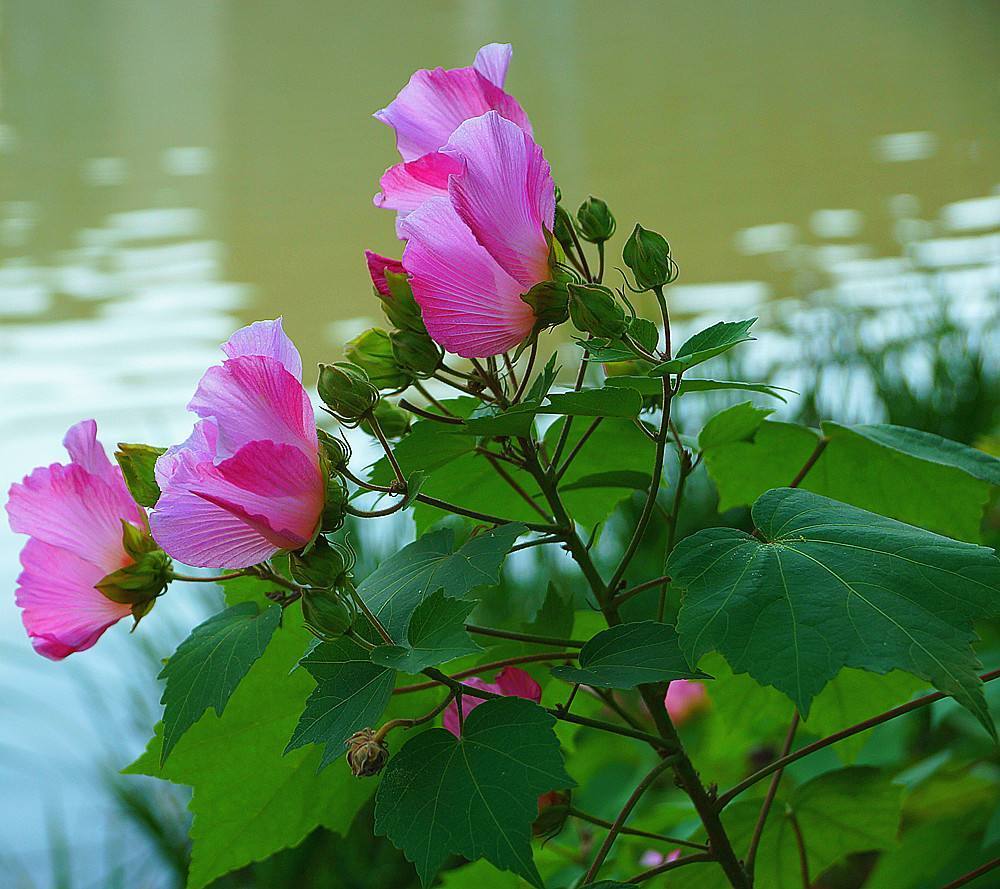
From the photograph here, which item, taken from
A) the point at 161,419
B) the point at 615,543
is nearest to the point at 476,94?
the point at 615,543

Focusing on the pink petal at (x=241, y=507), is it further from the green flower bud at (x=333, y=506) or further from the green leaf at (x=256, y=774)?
the green leaf at (x=256, y=774)

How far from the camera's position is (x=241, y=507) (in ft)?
1.07

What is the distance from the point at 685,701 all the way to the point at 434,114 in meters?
0.92

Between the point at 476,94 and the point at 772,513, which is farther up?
the point at 476,94

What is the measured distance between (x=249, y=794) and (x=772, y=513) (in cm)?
26

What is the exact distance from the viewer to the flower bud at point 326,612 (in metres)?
0.33

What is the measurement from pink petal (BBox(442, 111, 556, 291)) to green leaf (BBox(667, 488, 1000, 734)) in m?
0.10

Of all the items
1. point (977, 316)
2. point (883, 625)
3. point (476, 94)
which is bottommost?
point (977, 316)

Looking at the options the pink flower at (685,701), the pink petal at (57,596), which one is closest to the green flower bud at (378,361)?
the pink petal at (57,596)

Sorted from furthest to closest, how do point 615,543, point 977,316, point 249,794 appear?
point 977,316 → point 615,543 → point 249,794

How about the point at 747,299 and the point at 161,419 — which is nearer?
the point at 161,419

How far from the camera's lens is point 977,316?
7.89 feet

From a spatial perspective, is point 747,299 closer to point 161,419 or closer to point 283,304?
point 283,304

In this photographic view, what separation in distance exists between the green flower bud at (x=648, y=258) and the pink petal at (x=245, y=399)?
126 mm
